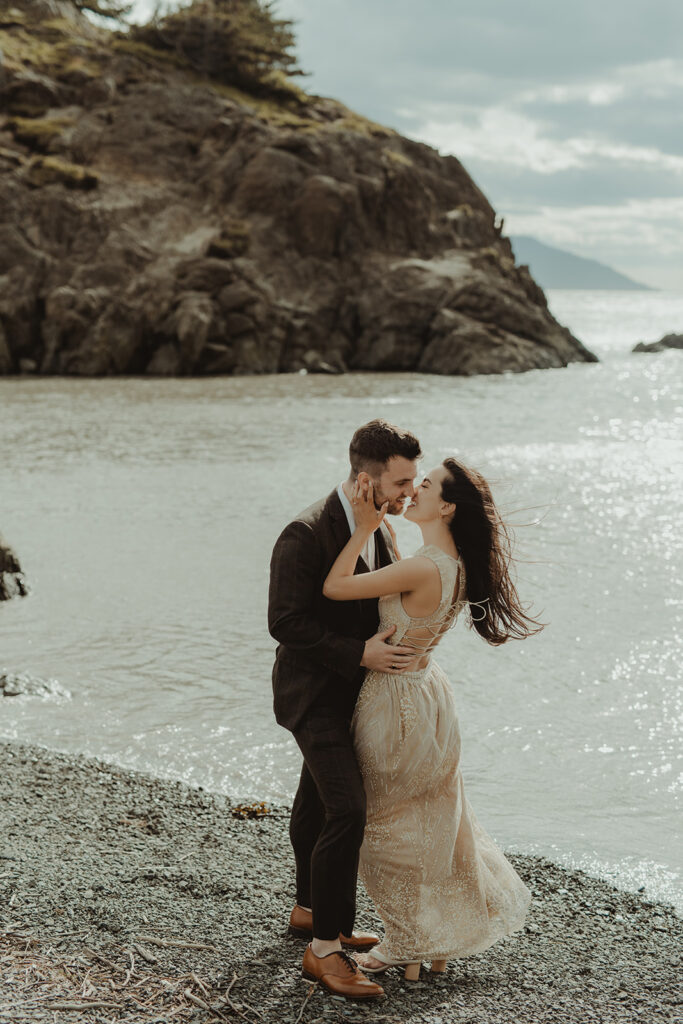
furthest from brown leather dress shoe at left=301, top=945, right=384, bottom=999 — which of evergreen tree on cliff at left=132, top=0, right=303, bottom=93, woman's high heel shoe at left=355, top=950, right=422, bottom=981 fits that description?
evergreen tree on cliff at left=132, top=0, right=303, bottom=93

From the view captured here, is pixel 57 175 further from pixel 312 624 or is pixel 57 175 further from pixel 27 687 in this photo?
pixel 312 624

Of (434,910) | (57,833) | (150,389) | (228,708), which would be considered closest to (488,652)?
(228,708)

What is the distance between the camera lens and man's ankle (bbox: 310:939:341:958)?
4.46 meters

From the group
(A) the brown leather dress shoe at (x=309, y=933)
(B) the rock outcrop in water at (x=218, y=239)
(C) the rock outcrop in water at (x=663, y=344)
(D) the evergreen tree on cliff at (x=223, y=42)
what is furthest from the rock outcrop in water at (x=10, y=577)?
(C) the rock outcrop in water at (x=663, y=344)

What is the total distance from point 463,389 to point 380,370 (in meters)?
8.07

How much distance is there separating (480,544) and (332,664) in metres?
0.87

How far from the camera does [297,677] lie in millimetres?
4598

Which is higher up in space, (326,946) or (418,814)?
(418,814)

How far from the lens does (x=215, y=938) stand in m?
4.94

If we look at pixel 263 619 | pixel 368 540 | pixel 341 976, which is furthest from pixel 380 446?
pixel 263 619

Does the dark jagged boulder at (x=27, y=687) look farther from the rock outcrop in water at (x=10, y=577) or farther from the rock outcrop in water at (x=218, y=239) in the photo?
the rock outcrop in water at (x=218, y=239)

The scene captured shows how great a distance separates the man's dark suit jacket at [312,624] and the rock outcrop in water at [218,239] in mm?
40254

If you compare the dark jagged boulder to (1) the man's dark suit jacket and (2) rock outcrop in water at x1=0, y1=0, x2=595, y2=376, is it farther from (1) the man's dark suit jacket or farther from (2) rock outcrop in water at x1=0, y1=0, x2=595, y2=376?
(2) rock outcrop in water at x1=0, y1=0, x2=595, y2=376

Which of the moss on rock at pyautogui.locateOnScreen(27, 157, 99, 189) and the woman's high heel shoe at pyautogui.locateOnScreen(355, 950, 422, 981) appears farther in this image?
the moss on rock at pyautogui.locateOnScreen(27, 157, 99, 189)
